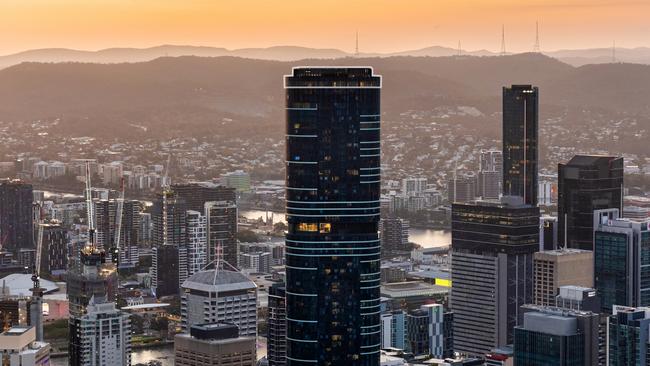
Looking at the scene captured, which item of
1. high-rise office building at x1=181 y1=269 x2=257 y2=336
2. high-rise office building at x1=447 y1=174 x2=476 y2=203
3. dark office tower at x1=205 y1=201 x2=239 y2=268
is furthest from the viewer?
high-rise office building at x1=447 y1=174 x2=476 y2=203

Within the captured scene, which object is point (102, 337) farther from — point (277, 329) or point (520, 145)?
point (520, 145)

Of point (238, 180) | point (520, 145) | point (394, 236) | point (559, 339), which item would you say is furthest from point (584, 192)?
point (238, 180)

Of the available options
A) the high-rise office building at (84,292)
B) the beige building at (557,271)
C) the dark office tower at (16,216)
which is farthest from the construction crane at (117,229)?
the beige building at (557,271)

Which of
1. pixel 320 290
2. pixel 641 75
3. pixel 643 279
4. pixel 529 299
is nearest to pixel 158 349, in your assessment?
pixel 529 299

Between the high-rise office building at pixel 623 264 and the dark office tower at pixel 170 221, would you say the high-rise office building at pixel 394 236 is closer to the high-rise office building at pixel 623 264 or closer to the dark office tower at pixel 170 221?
the dark office tower at pixel 170 221

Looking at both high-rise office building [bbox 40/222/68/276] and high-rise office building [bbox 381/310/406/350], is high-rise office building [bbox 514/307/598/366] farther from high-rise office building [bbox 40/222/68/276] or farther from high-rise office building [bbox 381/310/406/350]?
high-rise office building [bbox 40/222/68/276]

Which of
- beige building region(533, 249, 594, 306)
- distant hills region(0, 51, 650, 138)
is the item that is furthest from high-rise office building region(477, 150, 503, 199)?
beige building region(533, 249, 594, 306)
